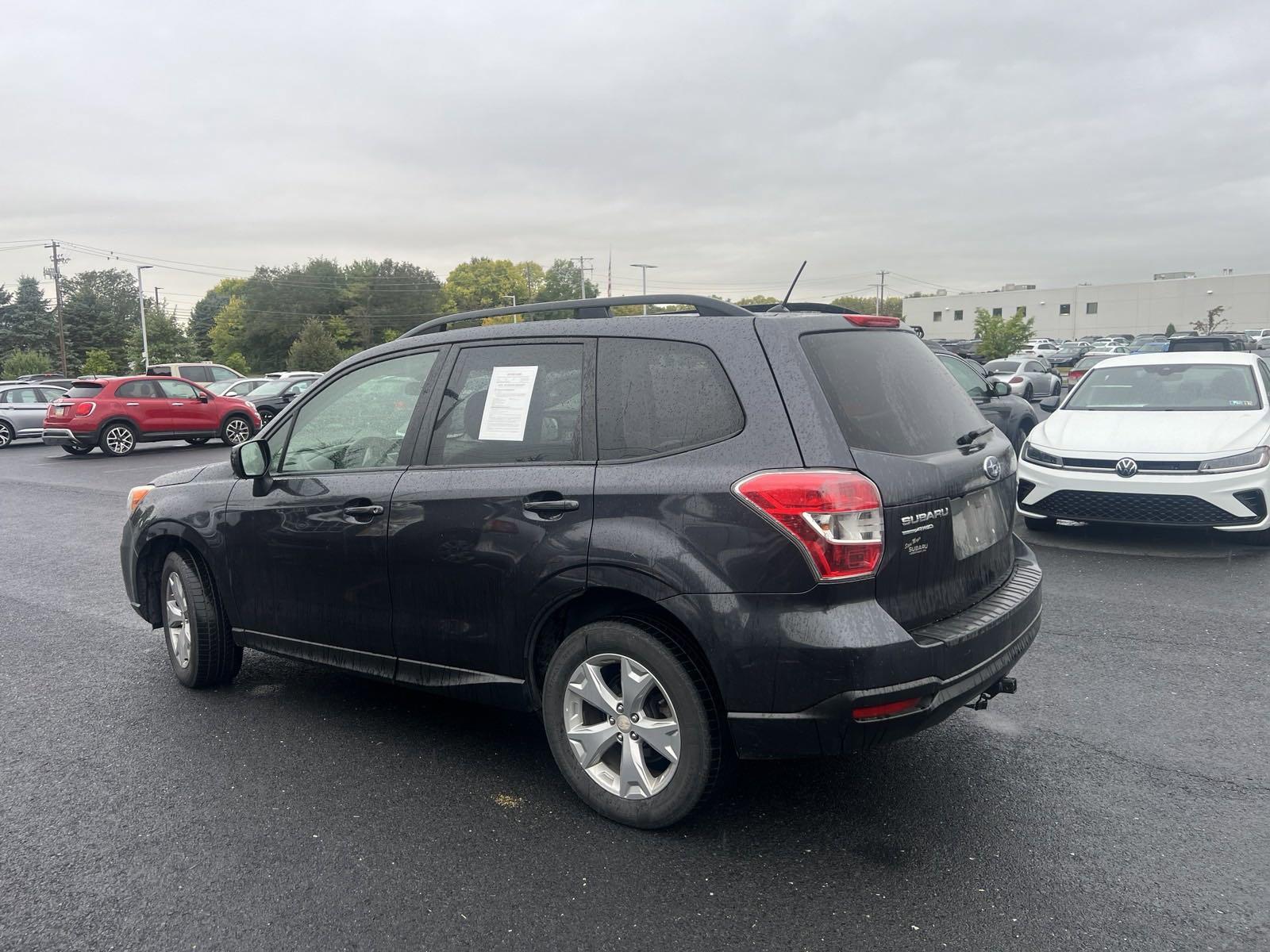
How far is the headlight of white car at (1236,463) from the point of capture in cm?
752

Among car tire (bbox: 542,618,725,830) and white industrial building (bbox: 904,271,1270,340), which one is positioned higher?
white industrial building (bbox: 904,271,1270,340)

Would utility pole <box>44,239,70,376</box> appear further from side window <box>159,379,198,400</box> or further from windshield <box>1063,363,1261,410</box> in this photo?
windshield <box>1063,363,1261,410</box>

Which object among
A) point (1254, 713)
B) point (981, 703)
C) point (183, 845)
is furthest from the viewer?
point (1254, 713)

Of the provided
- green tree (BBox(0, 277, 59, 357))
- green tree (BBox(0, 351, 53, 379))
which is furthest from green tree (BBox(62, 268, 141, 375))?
green tree (BBox(0, 351, 53, 379))

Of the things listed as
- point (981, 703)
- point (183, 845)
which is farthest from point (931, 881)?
point (183, 845)

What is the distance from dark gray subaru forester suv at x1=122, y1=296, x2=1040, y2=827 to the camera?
3027 mm

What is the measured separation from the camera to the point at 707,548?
10.2ft

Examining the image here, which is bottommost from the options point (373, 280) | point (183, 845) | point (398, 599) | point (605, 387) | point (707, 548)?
point (183, 845)

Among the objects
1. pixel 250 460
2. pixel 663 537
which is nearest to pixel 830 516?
pixel 663 537

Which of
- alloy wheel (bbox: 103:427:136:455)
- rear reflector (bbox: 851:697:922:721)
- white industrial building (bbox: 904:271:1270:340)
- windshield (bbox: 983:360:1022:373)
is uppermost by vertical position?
white industrial building (bbox: 904:271:1270:340)

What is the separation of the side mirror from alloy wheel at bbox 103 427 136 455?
1817 centimetres

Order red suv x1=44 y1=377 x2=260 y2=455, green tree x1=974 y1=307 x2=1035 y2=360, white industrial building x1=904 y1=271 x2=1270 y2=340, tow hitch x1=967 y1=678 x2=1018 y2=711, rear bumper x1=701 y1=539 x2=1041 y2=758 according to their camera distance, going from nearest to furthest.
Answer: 1. rear bumper x1=701 y1=539 x2=1041 y2=758
2. tow hitch x1=967 y1=678 x2=1018 y2=711
3. red suv x1=44 y1=377 x2=260 y2=455
4. green tree x1=974 y1=307 x2=1035 y2=360
5. white industrial building x1=904 y1=271 x2=1270 y2=340

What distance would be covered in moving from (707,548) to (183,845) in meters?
2.05

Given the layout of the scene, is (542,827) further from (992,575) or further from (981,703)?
(992,575)
